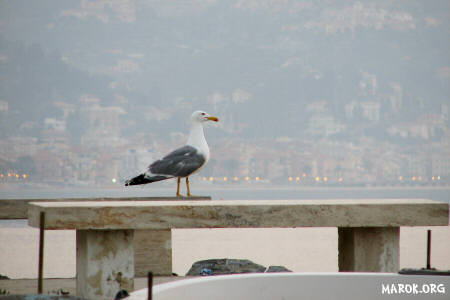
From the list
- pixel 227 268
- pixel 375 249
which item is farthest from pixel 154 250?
pixel 375 249

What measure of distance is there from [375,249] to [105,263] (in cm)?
211

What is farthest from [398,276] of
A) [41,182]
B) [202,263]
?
[41,182]

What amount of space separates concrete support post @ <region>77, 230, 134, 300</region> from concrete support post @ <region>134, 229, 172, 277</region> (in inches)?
90.7

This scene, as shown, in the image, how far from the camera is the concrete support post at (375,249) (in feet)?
20.8

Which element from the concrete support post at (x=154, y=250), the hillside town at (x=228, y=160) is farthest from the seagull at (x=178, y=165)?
the hillside town at (x=228, y=160)

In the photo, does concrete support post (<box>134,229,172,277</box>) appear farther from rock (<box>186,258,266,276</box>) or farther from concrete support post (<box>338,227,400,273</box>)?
concrete support post (<box>338,227,400,273</box>)

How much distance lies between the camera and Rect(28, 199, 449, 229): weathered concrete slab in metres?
5.80

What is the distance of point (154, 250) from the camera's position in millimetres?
8445

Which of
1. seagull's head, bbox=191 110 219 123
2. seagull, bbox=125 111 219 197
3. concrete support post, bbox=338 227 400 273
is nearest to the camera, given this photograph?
concrete support post, bbox=338 227 400 273

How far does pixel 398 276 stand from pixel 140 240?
4.40 m

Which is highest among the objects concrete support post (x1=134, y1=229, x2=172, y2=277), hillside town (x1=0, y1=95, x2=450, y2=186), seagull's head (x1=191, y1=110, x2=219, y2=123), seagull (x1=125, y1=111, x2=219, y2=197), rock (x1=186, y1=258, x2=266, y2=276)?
hillside town (x1=0, y1=95, x2=450, y2=186)

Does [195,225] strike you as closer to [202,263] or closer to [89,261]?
[89,261]

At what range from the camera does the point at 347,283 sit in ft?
14.7

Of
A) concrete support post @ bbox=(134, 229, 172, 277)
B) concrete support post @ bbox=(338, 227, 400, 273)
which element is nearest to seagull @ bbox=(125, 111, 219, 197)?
concrete support post @ bbox=(134, 229, 172, 277)
